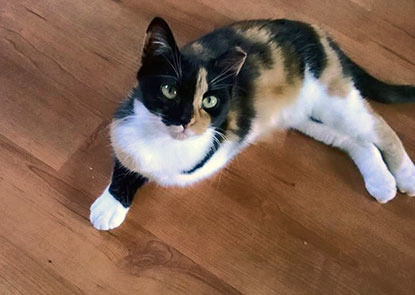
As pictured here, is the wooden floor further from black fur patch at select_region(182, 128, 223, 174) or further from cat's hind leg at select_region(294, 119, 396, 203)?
black fur patch at select_region(182, 128, 223, 174)

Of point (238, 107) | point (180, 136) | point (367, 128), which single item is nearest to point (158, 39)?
point (180, 136)

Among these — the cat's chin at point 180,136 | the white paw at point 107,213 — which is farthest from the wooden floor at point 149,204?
the cat's chin at point 180,136

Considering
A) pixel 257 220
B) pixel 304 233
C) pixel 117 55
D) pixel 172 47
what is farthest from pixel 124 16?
pixel 304 233

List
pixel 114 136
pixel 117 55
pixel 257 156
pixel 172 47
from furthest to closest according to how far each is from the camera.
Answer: pixel 117 55 < pixel 257 156 < pixel 114 136 < pixel 172 47

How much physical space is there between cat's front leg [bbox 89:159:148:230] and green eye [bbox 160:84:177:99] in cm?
35

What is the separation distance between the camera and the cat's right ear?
100 cm

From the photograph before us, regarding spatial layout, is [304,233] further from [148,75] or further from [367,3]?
[367,3]

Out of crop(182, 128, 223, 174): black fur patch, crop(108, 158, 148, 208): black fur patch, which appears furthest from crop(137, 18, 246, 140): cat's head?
crop(108, 158, 148, 208): black fur patch

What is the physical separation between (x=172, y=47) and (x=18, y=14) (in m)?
0.94

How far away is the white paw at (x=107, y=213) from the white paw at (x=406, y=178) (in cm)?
85

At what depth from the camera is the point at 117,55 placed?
5.34 ft

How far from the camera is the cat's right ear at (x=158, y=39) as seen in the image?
1.00m

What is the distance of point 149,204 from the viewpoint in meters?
1.40

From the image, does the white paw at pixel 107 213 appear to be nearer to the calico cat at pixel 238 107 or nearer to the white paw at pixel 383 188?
the calico cat at pixel 238 107
